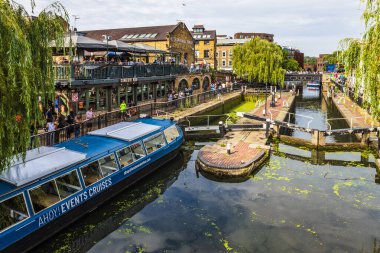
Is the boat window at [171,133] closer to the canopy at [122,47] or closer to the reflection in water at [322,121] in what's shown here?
the reflection in water at [322,121]

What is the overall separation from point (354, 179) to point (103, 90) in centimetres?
1640

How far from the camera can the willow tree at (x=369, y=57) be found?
35.1 feet

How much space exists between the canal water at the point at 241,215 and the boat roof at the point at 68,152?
6.89 feet

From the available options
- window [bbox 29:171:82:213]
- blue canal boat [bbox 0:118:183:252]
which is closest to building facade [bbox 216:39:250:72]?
blue canal boat [bbox 0:118:183:252]

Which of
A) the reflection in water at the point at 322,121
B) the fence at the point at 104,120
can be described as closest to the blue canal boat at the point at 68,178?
the fence at the point at 104,120

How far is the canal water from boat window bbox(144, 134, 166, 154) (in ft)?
4.12

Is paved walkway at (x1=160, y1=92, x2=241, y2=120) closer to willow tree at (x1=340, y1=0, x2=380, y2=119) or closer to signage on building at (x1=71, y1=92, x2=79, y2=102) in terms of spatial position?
signage on building at (x1=71, y1=92, x2=79, y2=102)

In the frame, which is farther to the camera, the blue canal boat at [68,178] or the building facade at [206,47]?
the building facade at [206,47]

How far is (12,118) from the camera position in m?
7.93

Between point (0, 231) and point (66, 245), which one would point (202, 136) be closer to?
point (66, 245)

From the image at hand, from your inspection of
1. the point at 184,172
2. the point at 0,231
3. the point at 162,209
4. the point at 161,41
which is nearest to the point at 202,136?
the point at 184,172

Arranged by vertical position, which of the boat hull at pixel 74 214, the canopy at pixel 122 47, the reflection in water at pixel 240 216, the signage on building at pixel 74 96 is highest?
the canopy at pixel 122 47

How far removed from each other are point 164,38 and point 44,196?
36.3 metres

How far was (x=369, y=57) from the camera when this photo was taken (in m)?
11.0
